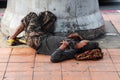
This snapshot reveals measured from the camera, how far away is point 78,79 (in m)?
4.55

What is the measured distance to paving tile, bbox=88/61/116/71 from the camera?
16.1 feet

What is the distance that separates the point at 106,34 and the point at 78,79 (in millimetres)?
2272

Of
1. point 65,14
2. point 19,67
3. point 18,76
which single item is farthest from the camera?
point 65,14

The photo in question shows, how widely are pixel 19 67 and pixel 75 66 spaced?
0.88 metres

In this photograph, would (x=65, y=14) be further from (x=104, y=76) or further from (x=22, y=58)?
(x=104, y=76)

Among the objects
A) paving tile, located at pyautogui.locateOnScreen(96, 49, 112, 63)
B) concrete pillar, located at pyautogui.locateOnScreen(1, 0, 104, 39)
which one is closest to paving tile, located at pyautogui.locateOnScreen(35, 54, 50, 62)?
concrete pillar, located at pyautogui.locateOnScreen(1, 0, 104, 39)

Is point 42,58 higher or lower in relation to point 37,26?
lower

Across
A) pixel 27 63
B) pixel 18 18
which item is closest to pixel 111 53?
pixel 27 63

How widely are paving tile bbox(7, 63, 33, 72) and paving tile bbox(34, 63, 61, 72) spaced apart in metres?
0.11

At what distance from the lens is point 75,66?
4.98 metres

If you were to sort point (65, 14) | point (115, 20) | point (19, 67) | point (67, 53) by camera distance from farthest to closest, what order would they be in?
point (115, 20) < point (65, 14) < point (67, 53) < point (19, 67)

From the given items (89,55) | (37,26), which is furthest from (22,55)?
(89,55)

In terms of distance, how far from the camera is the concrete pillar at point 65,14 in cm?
590

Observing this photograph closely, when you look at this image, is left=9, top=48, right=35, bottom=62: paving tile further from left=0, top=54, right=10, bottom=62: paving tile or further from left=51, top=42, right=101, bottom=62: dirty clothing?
left=51, top=42, right=101, bottom=62: dirty clothing
